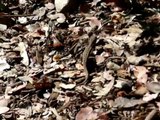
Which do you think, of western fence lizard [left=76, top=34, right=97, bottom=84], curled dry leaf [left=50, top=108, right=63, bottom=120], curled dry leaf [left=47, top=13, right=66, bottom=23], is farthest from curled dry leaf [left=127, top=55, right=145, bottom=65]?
curled dry leaf [left=47, top=13, right=66, bottom=23]

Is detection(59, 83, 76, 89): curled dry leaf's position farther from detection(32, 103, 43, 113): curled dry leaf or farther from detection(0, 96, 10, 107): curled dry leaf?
detection(0, 96, 10, 107): curled dry leaf

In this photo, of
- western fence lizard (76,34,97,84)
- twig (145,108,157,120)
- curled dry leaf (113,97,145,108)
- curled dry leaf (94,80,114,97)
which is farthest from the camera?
western fence lizard (76,34,97,84)

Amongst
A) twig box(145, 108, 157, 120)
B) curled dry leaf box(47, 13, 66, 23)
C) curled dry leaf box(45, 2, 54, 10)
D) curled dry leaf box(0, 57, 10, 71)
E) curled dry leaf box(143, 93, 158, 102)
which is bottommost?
twig box(145, 108, 157, 120)

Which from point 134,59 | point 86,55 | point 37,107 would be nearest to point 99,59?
point 86,55

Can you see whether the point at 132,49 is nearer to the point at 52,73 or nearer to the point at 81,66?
the point at 81,66

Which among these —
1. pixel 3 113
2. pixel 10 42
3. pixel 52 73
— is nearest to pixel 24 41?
pixel 10 42

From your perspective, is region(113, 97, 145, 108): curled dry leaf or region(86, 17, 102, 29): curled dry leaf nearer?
region(113, 97, 145, 108): curled dry leaf

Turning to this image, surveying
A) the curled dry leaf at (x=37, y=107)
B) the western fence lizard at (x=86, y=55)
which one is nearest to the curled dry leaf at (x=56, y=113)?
the curled dry leaf at (x=37, y=107)

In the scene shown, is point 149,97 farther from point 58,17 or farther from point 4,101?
point 58,17

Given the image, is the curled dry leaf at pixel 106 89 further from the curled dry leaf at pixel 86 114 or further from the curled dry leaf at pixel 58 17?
the curled dry leaf at pixel 58 17
